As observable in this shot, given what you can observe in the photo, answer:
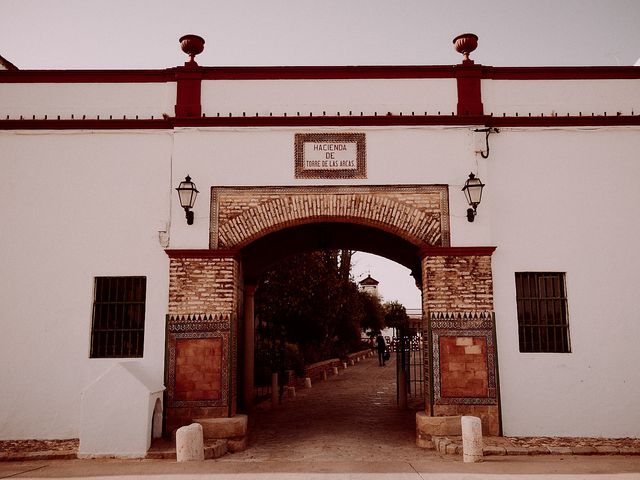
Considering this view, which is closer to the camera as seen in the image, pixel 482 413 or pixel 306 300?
pixel 482 413

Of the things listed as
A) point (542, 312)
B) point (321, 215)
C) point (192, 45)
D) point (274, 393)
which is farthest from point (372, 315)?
point (192, 45)

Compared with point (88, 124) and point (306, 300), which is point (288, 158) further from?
point (306, 300)

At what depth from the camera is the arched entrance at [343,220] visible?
8797mm

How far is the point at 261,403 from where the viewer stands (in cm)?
1381

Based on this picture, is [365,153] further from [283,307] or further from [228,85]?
[283,307]

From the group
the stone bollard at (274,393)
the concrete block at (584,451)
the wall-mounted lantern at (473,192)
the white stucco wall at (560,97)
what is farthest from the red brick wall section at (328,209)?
the stone bollard at (274,393)

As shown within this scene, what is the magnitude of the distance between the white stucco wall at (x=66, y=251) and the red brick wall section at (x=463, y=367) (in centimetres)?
445

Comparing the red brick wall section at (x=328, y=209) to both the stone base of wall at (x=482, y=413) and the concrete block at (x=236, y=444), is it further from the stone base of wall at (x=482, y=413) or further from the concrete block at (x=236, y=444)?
the concrete block at (x=236, y=444)

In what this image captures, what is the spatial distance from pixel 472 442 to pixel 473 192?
12.3ft

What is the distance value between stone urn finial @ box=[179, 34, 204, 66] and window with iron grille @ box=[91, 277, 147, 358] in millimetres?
3871

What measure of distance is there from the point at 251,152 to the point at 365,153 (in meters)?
1.90

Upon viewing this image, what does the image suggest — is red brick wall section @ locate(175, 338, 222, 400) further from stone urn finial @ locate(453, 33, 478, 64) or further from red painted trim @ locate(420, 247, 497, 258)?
stone urn finial @ locate(453, 33, 478, 64)

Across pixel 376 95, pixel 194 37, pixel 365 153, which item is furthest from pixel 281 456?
pixel 194 37

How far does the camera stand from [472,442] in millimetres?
7477
